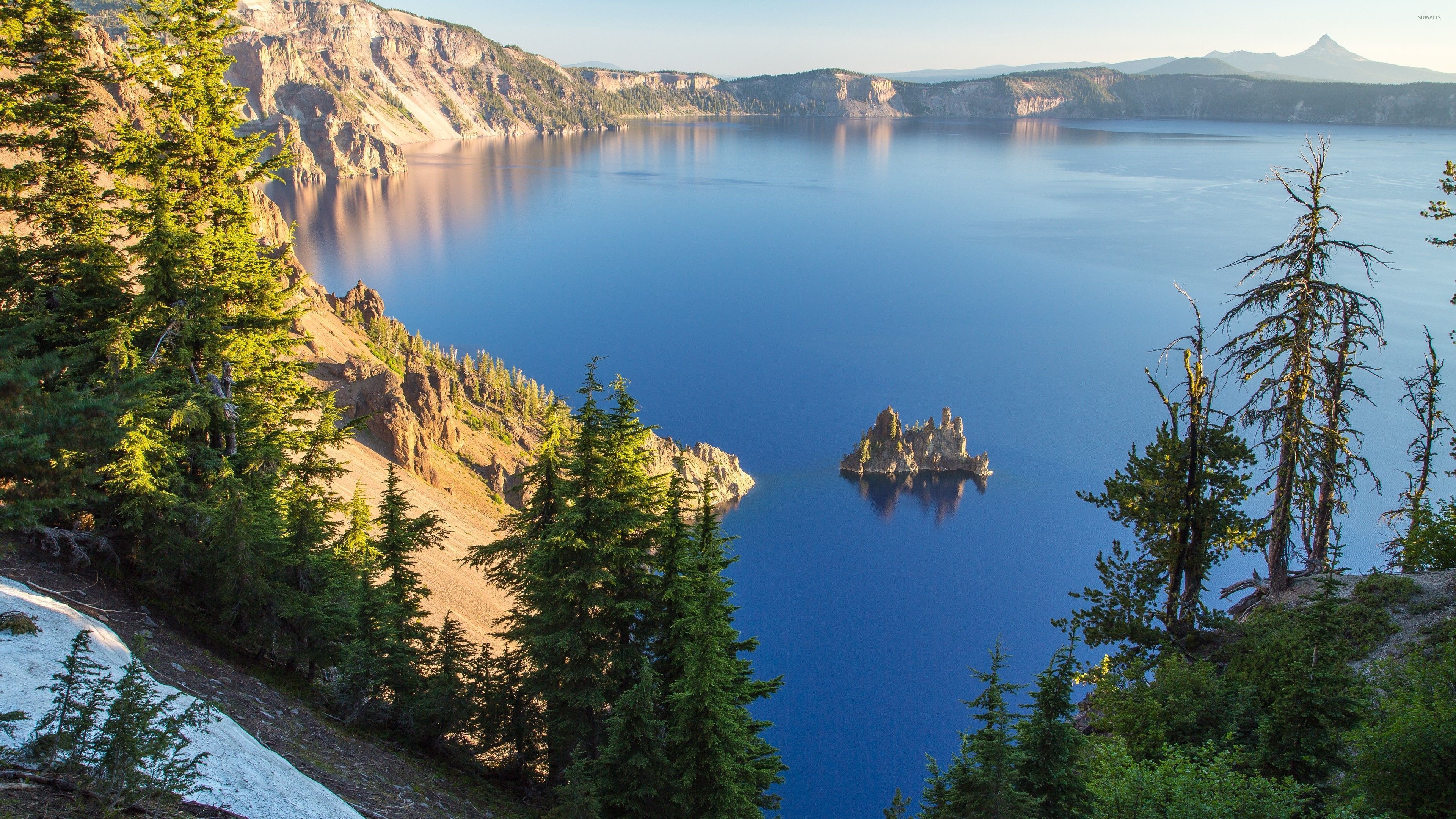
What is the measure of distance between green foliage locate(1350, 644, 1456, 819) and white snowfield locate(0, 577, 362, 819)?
13.1 meters

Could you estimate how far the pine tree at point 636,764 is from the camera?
40.5ft

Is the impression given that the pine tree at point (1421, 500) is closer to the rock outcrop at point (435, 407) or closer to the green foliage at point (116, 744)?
the green foliage at point (116, 744)

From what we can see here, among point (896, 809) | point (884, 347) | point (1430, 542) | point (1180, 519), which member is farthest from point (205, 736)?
point (884, 347)

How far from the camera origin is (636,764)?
40.6ft

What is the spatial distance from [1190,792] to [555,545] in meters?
10.6

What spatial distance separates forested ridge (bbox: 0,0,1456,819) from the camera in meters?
11.8

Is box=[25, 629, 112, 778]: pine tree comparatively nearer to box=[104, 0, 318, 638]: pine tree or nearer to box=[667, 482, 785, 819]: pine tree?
box=[104, 0, 318, 638]: pine tree

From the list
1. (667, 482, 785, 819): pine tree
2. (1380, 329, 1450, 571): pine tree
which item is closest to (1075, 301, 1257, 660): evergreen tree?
(1380, 329, 1450, 571): pine tree

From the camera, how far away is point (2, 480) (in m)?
12.4

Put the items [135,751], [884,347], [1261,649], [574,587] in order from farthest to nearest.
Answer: [884,347] → [574,587] → [1261,649] → [135,751]

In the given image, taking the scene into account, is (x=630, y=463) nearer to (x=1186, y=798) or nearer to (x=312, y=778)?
(x=312, y=778)

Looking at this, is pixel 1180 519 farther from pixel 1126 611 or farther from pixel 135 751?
pixel 135 751

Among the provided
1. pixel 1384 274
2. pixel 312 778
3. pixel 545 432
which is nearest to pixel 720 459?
pixel 545 432

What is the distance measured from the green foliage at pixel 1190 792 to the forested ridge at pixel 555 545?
0.55ft
